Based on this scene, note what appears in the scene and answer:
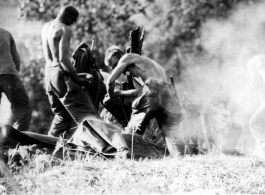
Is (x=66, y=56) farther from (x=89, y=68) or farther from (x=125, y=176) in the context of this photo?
(x=125, y=176)

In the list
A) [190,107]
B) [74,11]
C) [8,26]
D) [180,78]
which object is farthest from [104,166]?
[180,78]

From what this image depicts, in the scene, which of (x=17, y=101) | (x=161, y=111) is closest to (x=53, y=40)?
(x=17, y=101)

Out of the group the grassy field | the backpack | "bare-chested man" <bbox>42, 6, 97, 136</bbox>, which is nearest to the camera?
the grassy field

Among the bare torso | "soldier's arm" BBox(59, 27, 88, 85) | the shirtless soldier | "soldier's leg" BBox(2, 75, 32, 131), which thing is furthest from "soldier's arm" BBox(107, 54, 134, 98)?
"soldier's leg" BBox(2, 75, 32, 131)

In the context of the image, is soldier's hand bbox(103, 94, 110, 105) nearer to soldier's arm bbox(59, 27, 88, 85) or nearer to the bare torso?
soldier's arm bbox(59, 27, 88, 85)

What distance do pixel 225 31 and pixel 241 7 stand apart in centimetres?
60

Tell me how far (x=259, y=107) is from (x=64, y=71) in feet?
8.22

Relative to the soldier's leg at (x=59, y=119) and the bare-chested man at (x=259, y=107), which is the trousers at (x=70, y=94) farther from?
the bare-chested man at (x=259, y=107)

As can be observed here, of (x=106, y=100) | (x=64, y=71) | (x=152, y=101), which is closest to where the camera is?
(x=152, y=101)

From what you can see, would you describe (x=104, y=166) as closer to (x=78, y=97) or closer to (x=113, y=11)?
(x=78, y=97)

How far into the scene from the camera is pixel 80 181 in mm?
4797

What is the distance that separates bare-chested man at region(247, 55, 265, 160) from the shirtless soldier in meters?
1.10

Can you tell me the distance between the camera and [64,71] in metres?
6.70

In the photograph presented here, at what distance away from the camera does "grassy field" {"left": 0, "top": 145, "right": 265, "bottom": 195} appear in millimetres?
4625
